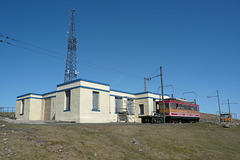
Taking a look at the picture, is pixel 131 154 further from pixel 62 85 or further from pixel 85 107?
pixel 62 85

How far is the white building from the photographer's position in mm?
24828

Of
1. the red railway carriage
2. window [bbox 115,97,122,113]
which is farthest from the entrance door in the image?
the red railway carriage

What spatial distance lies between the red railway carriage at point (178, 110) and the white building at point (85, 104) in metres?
5.75

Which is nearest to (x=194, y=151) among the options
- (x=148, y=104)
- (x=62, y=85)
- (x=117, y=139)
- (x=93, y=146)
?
(x=117, y=139)

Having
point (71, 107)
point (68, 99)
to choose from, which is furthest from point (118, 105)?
point (71, 107)

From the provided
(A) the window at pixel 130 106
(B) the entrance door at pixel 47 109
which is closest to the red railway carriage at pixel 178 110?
(A) the window at pixel 130 106

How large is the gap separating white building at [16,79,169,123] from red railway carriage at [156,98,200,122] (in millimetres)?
5748

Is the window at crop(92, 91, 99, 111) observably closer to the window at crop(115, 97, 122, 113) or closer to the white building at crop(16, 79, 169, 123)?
the white building at crop(16, 79, 169, 123)

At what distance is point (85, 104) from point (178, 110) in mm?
15507

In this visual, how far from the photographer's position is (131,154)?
9.95m

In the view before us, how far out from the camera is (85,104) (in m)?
24.8

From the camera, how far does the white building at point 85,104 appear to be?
24828 millimetres

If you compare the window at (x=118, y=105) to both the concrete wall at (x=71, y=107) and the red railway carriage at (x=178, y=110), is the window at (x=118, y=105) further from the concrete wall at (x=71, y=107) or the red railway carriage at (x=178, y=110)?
the concrete wall at (x=71, y=107)

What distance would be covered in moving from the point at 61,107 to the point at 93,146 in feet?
60.0
